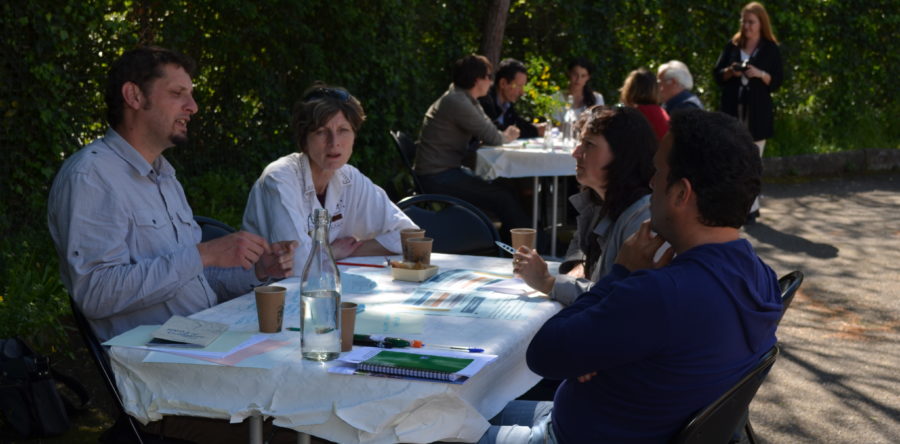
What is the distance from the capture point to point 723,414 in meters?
2.07

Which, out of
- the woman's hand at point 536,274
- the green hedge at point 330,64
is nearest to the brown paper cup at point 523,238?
the woman's hand at point 536,274

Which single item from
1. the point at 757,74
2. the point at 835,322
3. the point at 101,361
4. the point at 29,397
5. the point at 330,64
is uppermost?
the point at 330,64

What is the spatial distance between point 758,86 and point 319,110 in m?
6.48

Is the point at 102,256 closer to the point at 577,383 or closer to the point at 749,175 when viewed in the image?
the point at 577,383

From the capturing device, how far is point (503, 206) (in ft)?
23.6

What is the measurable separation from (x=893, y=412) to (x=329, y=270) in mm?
2930

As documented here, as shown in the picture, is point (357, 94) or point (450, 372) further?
point (357, 94)

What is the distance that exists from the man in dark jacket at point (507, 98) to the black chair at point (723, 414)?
6.61 metres

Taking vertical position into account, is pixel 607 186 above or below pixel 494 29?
below

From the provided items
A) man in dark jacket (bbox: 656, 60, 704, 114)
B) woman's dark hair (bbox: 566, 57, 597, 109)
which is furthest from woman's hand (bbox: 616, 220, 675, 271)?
woman's dark hair (bbox: 566, 57, 597, 109)

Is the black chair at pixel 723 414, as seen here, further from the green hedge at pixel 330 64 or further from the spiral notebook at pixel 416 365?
the green hedge at pixel 330 64

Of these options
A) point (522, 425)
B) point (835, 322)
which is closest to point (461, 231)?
point (522, 425)

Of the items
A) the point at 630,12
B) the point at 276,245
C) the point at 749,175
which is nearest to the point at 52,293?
the point at 276,245

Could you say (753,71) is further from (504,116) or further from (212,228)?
(212,228)
